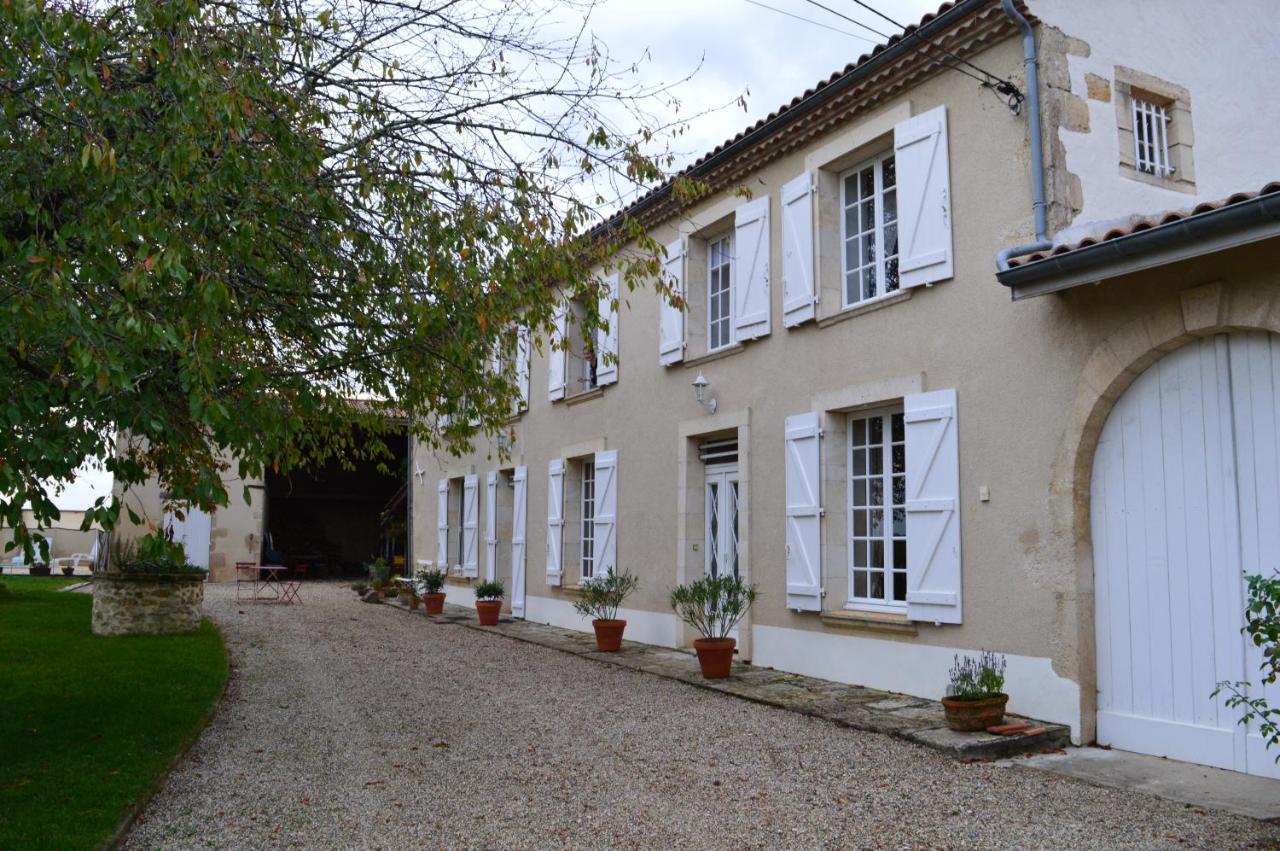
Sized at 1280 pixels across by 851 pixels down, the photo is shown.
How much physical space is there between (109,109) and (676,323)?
653 centimetres

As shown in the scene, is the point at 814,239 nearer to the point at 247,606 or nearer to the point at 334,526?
the point at 247,606

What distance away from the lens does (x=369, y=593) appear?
17891mm

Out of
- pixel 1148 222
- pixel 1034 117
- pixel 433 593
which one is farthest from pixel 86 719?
pixel 433 593

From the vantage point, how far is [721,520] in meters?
9.89

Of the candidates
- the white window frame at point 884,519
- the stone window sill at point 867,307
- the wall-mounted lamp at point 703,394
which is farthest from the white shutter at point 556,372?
the white window frame at point 884,519

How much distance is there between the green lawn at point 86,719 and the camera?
442 centimetres

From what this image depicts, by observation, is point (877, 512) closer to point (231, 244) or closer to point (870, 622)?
point (870, 622)

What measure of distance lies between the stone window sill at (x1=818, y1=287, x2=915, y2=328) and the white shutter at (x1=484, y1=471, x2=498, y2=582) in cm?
786

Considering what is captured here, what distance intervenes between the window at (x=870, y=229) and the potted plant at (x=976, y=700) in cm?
304

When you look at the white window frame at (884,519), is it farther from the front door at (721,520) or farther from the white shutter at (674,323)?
the white shutter at (674,323)

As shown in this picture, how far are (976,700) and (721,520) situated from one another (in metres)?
4.19

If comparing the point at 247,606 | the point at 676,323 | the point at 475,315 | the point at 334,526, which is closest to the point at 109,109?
the point at 475,315

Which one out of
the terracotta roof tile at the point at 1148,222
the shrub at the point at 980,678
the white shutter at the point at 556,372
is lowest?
the shrub at the point at 980,678

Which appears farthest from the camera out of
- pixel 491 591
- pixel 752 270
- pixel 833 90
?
pixel 491 591
